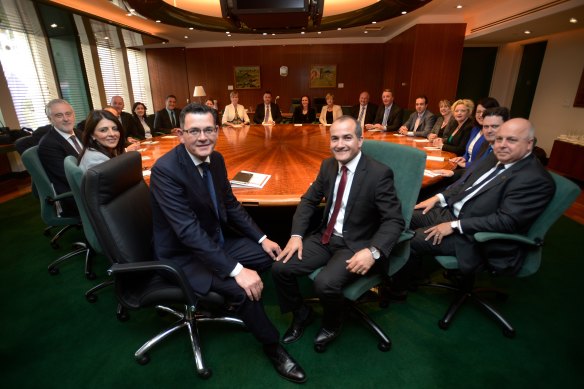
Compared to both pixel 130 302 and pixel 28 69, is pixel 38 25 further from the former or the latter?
pixel 130 302

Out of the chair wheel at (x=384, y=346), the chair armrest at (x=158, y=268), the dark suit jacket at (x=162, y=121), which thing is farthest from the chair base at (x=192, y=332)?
the dark suit jacket at (x=162, y=121)

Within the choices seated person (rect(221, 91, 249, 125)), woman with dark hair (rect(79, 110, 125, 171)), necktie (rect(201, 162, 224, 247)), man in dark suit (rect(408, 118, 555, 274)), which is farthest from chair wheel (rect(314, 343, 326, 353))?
seated person (rect(221, 91, 249, 125))

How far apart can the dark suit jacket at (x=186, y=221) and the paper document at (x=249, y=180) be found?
1.58ft

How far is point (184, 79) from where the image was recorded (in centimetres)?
920

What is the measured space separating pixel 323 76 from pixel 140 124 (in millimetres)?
5973

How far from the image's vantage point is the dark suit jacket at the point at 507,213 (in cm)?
161

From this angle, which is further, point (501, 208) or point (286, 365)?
point (501, 208)

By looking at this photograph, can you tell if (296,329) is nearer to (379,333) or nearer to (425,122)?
(379,333)

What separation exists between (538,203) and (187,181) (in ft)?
6.17

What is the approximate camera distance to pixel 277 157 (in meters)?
3.08

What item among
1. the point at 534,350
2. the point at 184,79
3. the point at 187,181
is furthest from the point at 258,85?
the point at 534,350

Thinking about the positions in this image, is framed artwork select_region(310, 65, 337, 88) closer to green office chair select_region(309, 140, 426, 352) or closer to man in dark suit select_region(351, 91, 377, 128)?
man in dark suit select_region(351, 91, 377, 128)

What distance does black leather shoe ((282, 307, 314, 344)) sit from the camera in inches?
70.2

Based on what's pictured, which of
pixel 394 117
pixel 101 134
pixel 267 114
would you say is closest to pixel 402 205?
pixel 101 134
